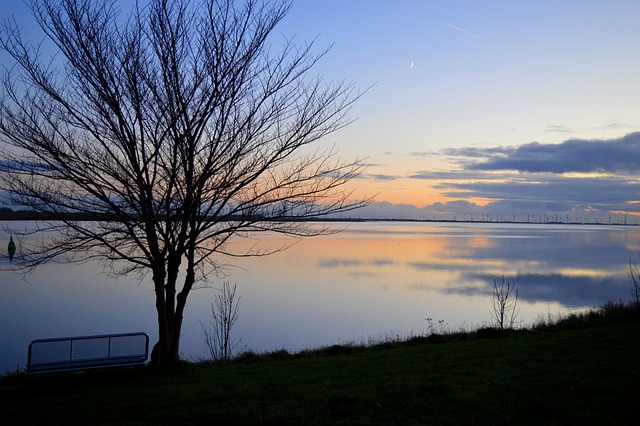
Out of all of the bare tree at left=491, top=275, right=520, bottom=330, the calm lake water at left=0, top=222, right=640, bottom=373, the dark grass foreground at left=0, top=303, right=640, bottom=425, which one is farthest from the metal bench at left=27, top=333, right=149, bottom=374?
the bare tree at left=491, top=275, right=520, bottom=330

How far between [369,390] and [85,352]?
16.0 ft

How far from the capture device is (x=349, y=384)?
824 centimetres

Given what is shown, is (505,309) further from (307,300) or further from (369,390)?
(369,390)

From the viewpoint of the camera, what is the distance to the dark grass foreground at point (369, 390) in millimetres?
6574

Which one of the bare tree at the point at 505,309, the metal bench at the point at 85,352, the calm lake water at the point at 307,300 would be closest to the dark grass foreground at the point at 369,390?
the metal bench at the point at 85,352

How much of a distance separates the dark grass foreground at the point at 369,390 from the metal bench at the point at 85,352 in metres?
0.28

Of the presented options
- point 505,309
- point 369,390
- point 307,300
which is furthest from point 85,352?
point 505,309

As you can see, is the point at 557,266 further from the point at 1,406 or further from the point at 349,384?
the point at 1,406

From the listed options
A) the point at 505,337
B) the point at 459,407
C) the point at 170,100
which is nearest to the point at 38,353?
the point at 170,100

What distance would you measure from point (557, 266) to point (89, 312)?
3481 cm

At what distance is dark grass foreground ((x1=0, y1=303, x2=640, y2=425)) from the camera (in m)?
6.57

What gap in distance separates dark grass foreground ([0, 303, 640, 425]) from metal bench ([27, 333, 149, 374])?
28 cm

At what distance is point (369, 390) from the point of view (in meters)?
7.71

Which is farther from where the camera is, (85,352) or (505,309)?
(505,309)
